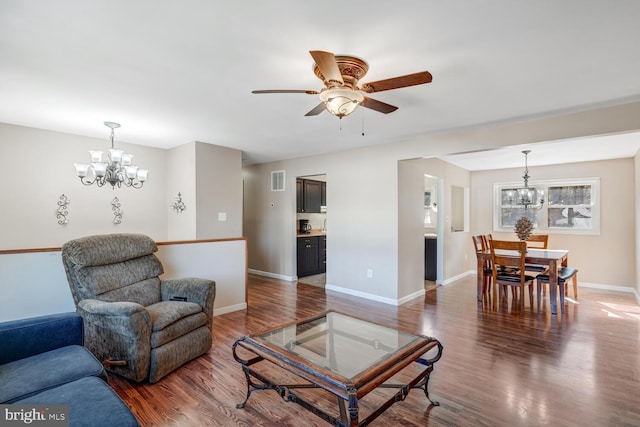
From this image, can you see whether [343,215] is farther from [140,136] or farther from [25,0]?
[25,0]

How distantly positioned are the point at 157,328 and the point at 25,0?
83.7 inches

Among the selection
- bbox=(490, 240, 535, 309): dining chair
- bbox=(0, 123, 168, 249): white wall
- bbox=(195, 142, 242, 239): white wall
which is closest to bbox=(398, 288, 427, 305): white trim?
bbox=(490, 240, 535, 309): dining chair

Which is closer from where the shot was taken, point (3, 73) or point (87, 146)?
point (3, 73)

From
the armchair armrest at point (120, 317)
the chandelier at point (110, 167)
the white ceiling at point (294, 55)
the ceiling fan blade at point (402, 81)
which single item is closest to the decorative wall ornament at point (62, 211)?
the chandelier at point (110, 167)

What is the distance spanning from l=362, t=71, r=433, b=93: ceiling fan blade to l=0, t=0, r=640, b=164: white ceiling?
0.21m

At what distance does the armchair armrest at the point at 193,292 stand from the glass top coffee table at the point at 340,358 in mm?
729

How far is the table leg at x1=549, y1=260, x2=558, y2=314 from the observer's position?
399 cm

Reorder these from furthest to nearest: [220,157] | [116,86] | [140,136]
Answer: [220,157] → [140,136] → [116,86]

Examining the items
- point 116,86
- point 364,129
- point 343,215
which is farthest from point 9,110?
point 343,215

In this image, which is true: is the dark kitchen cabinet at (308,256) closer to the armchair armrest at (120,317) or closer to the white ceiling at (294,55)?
the white ceiling at (294,55)

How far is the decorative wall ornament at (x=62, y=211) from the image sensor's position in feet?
13.5

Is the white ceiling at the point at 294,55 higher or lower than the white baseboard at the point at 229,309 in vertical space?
higher

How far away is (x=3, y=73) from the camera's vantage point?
7.82 feet

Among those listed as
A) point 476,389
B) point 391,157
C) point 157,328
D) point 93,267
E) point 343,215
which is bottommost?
point 476,389
